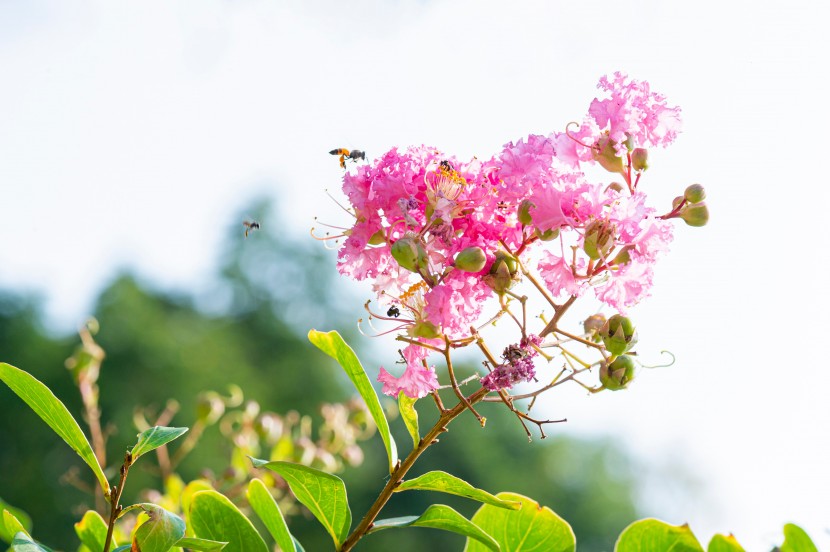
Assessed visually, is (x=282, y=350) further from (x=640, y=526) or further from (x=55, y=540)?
(x=640, y=526)

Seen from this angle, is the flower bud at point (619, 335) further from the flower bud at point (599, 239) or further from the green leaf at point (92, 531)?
the green leaf at point (92, 531)

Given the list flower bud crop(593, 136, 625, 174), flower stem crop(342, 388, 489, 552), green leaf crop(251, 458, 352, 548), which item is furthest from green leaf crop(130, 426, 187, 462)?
flower bud crop(593, 136, 625, 174)

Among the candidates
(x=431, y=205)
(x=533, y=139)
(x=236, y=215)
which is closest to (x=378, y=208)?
A: (x=431, y=205)

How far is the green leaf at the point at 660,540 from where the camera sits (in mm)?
1046

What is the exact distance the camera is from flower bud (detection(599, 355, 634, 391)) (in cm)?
91

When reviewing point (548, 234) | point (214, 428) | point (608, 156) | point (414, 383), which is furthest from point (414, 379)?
point (214, 428)

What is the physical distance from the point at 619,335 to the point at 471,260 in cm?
18

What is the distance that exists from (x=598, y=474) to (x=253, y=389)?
691 cm

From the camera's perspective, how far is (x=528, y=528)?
1.06m

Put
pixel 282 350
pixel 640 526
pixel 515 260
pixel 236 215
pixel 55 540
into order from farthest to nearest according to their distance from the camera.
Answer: pixel 236 215 < pixel 282 350 < pixel 55 540 < pixel 640 526 < pixel 515 260

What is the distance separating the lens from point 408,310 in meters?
1.01

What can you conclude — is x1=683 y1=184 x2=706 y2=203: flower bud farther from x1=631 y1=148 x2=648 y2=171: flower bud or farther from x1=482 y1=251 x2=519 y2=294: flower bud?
x1=482 y1=251 x2=519 y2=294: flower bud

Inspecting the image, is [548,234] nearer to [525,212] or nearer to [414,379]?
[525,212]

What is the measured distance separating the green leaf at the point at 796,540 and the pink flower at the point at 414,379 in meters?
0.49
